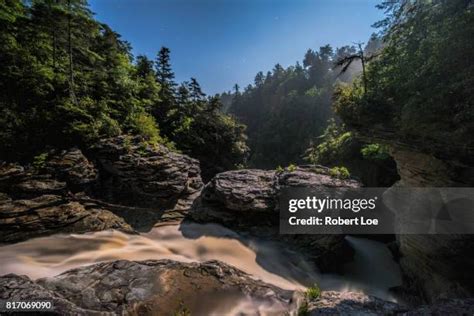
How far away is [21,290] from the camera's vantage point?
597 cm

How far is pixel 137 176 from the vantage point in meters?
13.3

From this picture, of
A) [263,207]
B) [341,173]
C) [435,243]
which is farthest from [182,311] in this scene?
[341,173]

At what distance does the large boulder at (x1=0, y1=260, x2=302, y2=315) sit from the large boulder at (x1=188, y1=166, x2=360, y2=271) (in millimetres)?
4721

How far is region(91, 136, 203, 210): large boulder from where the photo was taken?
13.0m

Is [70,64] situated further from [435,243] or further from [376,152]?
[376,152]

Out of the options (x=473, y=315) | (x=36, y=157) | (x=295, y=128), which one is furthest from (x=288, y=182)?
(x=295, y=128)

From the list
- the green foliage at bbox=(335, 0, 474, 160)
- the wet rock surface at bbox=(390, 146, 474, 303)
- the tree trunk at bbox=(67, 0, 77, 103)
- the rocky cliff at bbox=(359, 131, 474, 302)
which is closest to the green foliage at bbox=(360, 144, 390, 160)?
the wet rock surface at bbox=(390, 146, 474, 303)

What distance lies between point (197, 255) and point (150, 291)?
160 inches

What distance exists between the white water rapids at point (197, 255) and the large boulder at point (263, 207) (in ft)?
1.76

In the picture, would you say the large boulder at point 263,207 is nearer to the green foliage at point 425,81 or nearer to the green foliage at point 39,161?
the green foliage at point 425,81

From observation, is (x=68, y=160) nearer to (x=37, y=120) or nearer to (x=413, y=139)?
(x=37, y=120)

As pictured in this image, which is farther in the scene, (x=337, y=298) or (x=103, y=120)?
(x=103, y=120)

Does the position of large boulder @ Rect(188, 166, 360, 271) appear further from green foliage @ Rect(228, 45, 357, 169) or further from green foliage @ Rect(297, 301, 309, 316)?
green foliage @ Rect(228, 45, 357, 169)

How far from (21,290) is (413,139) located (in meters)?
13.2
